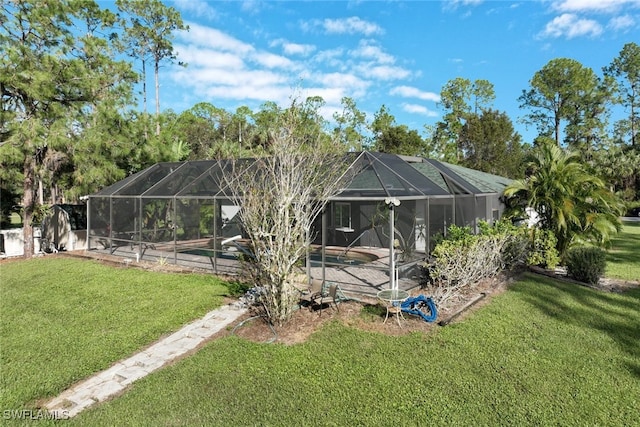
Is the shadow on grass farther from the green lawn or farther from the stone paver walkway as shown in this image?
the stone paver walkway

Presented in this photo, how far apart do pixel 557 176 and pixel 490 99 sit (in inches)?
1203

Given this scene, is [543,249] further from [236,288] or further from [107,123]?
[107,123]

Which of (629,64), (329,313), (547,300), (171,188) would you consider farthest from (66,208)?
(629,64)

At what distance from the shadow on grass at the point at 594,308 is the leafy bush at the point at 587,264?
453 mm

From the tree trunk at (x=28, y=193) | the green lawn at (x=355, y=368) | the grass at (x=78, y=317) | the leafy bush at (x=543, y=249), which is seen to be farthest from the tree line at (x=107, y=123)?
the green lawn at (x=355, y=368)

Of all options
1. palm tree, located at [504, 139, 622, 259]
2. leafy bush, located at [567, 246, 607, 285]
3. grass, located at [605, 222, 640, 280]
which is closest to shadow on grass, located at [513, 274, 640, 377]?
leafy bush, located at [567, 246, 607, 285]

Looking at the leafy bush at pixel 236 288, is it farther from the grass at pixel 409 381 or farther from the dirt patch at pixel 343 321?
the grass at pixel 409 381

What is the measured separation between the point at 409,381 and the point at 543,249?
7.64 m

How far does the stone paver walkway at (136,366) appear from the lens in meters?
4.11

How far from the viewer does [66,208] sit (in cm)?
1423

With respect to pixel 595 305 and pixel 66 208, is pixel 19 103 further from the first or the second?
pixel 595 305

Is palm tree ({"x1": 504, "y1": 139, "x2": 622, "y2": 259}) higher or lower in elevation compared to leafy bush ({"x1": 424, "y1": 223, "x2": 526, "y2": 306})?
higher

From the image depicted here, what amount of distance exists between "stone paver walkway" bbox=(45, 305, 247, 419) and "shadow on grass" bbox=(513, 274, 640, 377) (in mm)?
5768

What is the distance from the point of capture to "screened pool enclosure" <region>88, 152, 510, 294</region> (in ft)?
27.7
